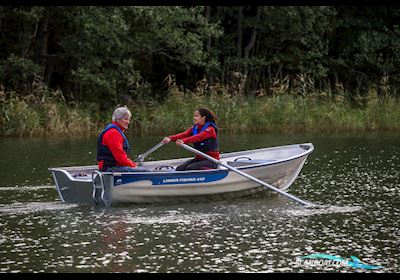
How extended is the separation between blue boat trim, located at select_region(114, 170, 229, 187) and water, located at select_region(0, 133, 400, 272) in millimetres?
352

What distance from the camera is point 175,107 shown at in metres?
26.7

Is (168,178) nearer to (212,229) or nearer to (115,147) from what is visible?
(115,147)

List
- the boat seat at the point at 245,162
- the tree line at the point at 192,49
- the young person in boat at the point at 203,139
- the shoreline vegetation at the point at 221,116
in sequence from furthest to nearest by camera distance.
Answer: the tree line at the point at 192,49, the shoreline vegetation at the point at 221,116, the boat seat at the point at 245,162, the young person in boat at the point at 203,139

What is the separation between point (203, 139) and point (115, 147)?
135cm

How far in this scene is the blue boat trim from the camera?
525 inches

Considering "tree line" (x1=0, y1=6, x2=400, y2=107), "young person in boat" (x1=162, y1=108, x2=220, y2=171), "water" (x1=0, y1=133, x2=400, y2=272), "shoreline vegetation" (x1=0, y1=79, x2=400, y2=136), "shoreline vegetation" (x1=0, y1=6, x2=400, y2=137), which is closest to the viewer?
"water" (x1=0, y1=133, x2=400, y2=272)

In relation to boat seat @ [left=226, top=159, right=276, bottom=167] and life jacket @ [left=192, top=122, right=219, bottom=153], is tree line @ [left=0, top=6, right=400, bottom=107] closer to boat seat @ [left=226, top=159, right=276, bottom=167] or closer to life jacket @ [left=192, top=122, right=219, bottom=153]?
boat seat @ [left=226, top=159, right=276, bottom=167]

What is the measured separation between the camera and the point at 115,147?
13398mm

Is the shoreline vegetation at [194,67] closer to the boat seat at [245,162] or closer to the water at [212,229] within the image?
the water at [212,229]

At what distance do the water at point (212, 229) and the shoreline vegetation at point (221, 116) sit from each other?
25.2ft

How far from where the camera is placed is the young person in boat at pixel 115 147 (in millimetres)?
13398

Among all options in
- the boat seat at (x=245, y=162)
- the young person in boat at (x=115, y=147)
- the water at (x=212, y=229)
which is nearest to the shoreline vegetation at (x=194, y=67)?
the water at (x=212, y=229)

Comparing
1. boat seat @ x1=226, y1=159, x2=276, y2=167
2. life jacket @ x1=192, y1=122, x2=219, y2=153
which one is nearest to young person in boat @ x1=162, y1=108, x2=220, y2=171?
life jacket @ x1=192, y1=122, x2=219, y2=153
